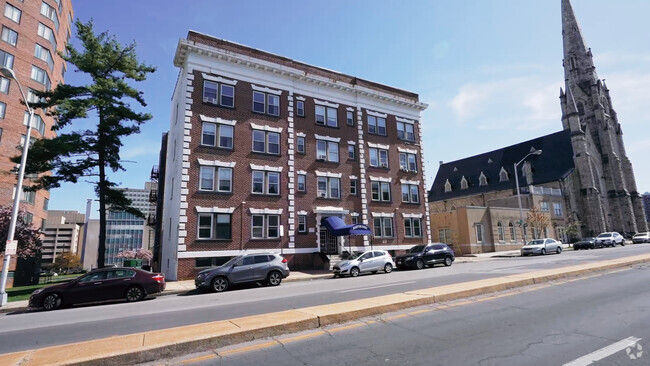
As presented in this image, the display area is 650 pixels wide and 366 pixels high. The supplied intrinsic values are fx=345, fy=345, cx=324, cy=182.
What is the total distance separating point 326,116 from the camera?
1160 inches

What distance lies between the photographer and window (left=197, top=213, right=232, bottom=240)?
22.3 metres

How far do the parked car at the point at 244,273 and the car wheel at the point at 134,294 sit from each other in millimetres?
2316

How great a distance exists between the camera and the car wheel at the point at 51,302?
13.0 metres

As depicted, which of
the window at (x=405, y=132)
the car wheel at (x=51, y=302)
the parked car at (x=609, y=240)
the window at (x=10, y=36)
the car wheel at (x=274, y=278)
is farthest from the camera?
the parked car at (x=609, y=240)

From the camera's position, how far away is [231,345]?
589 cm

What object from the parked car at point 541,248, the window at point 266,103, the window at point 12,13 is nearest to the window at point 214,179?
the window at point 266,103

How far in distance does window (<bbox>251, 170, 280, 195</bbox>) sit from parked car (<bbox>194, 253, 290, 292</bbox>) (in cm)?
794

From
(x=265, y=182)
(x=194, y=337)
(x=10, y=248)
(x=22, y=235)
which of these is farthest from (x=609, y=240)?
(x=22, y=235)

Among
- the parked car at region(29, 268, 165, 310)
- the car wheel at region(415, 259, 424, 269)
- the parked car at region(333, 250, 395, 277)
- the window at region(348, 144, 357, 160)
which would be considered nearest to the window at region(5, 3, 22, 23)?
the window at region(348, 144, 357, 160)

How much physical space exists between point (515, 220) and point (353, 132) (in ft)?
81.2

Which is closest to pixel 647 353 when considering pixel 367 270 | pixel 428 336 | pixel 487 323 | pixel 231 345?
pixel 487 323

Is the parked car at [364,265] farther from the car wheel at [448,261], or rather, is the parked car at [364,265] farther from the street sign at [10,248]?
the street sign at [10,248]

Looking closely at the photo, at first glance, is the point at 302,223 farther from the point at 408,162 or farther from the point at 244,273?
the point at 408,162

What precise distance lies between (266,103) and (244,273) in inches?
569
